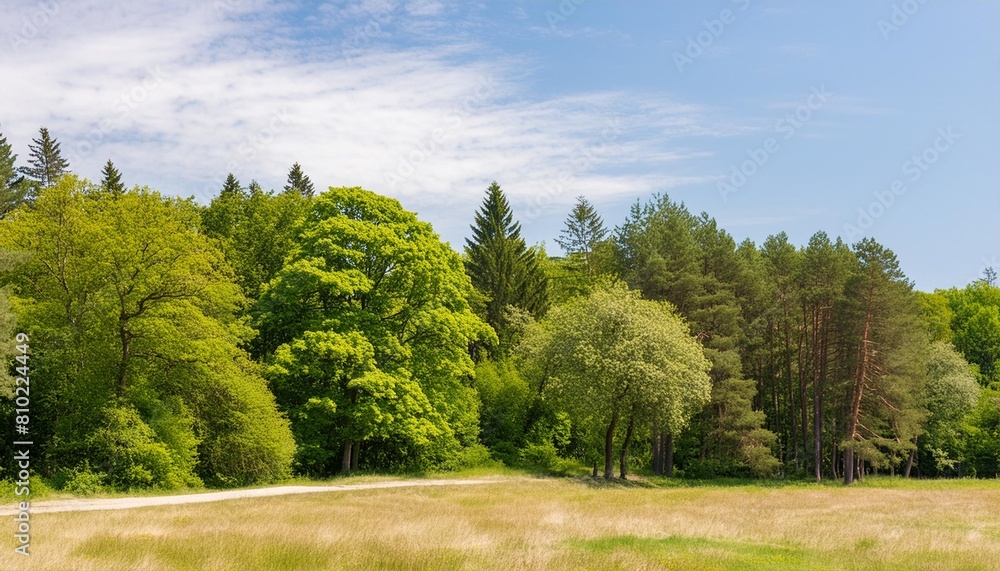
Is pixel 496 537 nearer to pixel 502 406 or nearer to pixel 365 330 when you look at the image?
pixel 365 330

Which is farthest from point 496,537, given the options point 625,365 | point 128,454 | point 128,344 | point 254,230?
point 254,230

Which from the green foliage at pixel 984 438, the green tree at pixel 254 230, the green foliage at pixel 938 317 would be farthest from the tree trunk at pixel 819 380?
the green tree at pixel 254 230

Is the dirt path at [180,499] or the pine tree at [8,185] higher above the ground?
the pine tree at [8,185]

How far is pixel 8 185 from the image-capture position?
7844 cm

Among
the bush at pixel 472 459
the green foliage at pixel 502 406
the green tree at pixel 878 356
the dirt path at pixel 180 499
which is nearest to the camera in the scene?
the dirt path at pixel 180 499

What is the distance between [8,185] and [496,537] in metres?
80.4

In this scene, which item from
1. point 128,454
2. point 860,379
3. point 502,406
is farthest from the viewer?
point 502,406

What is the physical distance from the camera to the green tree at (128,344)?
3203 centimetres

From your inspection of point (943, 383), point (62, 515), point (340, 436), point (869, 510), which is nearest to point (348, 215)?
point (340, 436)

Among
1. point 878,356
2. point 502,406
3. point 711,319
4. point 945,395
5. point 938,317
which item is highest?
point 938,317

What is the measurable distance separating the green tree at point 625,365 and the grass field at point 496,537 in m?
15.4

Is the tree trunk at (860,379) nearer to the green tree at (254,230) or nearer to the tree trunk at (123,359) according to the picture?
the green tree at (254,230)

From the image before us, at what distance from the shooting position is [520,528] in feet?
66.3

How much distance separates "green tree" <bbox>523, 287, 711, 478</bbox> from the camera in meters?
45.2
